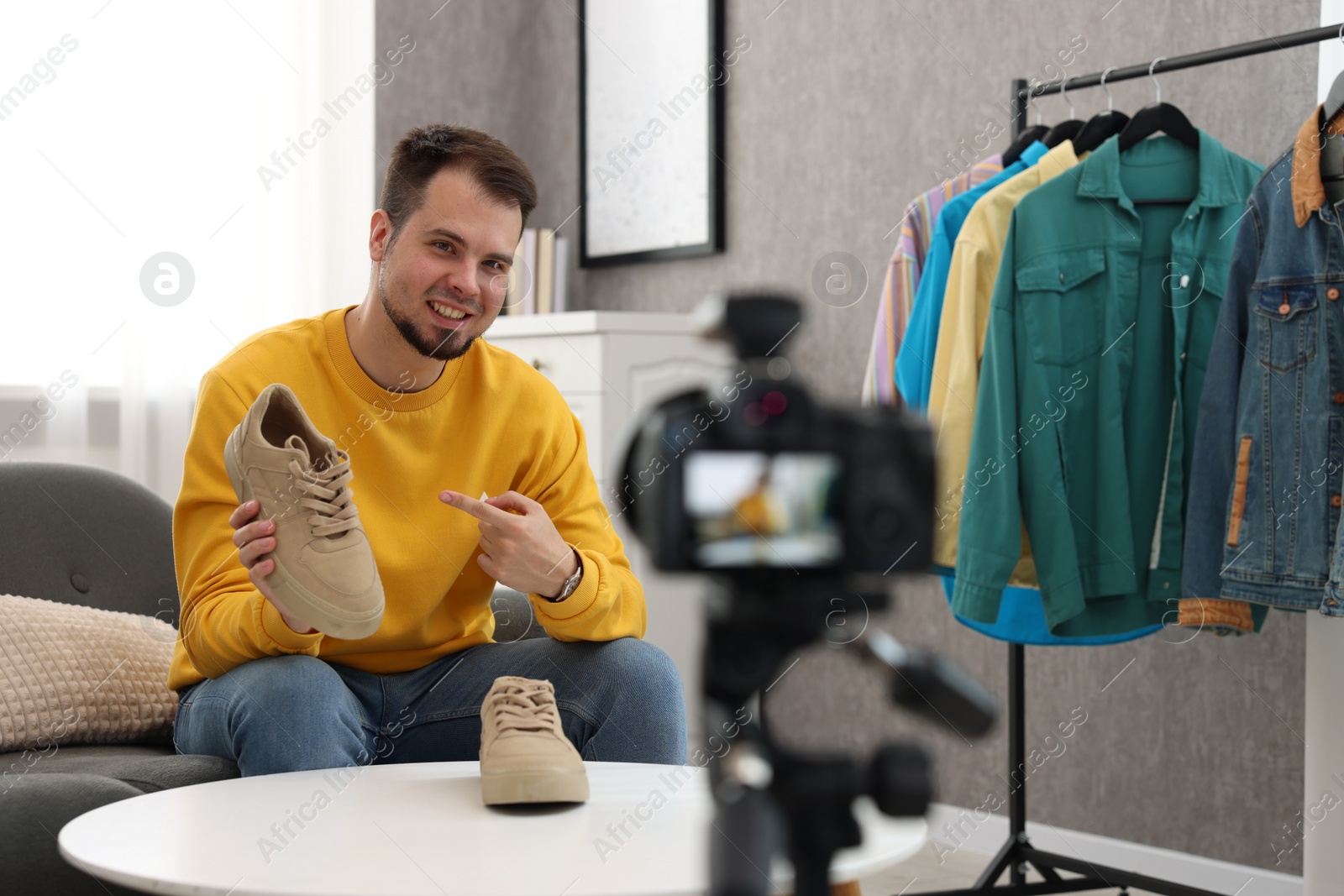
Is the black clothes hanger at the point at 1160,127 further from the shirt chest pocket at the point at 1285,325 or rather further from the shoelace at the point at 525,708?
the shoelace at the point at 525,708

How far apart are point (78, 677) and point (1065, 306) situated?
4.76 ft

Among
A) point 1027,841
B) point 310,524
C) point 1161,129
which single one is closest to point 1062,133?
point 1161,129

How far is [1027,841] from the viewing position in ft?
6.95

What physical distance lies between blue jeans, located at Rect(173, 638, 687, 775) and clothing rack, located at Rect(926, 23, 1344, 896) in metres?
0.79

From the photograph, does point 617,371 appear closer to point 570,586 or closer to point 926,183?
point 926,183

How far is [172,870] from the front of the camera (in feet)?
2.98

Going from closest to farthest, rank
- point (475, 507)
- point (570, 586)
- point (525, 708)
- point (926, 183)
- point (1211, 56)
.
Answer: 1. point (525, 708)
2. point (475, 507)
3. point (570, 586)
4. point (1211, 56)
5. point (926, 183)

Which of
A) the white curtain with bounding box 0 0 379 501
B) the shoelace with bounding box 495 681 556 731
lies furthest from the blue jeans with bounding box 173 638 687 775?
the white curtain with bounding box 0 0 379 501

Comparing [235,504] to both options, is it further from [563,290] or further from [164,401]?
[563,290]

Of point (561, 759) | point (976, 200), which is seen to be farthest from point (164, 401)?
point (561, 759)

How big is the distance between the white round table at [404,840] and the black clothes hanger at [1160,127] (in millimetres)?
1269

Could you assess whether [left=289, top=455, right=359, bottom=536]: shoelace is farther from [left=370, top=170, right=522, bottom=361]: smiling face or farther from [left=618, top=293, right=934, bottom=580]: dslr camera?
[left=618, top=293, right=934, bottom=580]: dslr camera

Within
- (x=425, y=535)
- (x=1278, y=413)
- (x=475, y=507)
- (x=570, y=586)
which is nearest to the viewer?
(x=475, y=507)

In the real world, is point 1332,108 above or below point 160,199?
below
